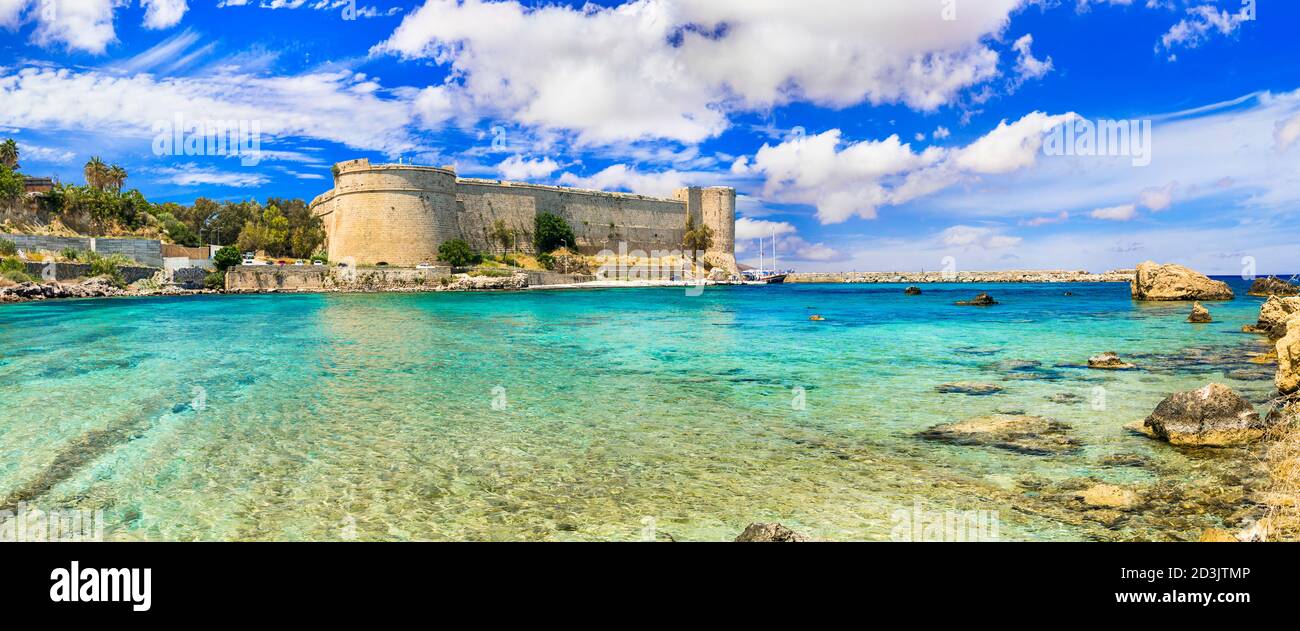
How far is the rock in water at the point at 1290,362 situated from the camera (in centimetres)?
583

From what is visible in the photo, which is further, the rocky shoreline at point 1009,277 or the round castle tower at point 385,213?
the rocky shoreline at point 1009,277

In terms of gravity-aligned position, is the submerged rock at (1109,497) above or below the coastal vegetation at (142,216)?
below

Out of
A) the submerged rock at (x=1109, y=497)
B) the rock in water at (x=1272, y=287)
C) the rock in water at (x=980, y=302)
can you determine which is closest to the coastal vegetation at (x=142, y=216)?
the rock in water at (x=980, y=302)

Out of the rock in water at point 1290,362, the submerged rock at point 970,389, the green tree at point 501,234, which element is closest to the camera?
the rock in water at point 1290,362

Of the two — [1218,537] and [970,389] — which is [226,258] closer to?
[970,389]

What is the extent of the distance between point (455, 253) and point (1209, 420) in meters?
51.1

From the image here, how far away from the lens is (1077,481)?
473 cm

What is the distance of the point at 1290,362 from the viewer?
19.3 feet

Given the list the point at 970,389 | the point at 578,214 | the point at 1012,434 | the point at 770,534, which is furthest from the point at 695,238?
the point at 770,534

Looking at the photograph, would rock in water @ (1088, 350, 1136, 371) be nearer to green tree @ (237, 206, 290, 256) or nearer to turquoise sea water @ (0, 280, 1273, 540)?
turquoise sea water @ (0, 280, 1273, 540)

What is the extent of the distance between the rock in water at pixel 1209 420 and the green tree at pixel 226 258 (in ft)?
166

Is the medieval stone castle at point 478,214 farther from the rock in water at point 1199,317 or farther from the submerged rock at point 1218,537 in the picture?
the submerged rock at point 1218,537
